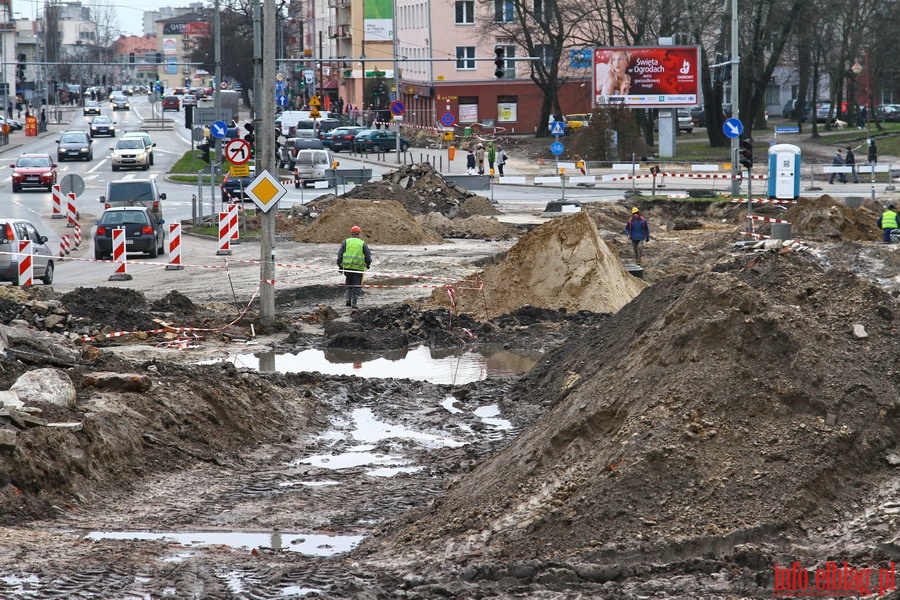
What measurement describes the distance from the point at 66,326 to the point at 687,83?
4267cm

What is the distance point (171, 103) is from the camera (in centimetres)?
11700

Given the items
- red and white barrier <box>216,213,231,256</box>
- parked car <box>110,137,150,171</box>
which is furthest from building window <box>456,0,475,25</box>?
red and white barrier <box>216,213,231,256</box>

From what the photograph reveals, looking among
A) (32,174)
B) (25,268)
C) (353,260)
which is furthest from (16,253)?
(32,174)

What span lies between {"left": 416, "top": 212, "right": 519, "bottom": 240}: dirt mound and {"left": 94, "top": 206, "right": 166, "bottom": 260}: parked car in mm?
9000

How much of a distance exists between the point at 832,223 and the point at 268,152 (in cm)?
1850

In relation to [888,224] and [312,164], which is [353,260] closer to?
[888,224]

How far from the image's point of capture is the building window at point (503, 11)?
73.3 meters

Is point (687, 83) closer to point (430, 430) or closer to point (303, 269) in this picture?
point (303, 269)

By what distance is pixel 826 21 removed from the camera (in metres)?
68.3

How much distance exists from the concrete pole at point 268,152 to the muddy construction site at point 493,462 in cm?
205

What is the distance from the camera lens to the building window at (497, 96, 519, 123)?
78562 millimetres

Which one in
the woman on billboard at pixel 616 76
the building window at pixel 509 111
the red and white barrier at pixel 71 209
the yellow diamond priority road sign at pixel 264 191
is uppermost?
the woman on billboard at pixel 616 76

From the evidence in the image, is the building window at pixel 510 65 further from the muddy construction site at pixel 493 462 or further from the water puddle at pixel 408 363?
the muddy construction site at pixel 493 462

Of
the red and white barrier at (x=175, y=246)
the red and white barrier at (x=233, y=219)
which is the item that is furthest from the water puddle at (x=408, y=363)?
the red and white barrier at (x=233, y=219)
